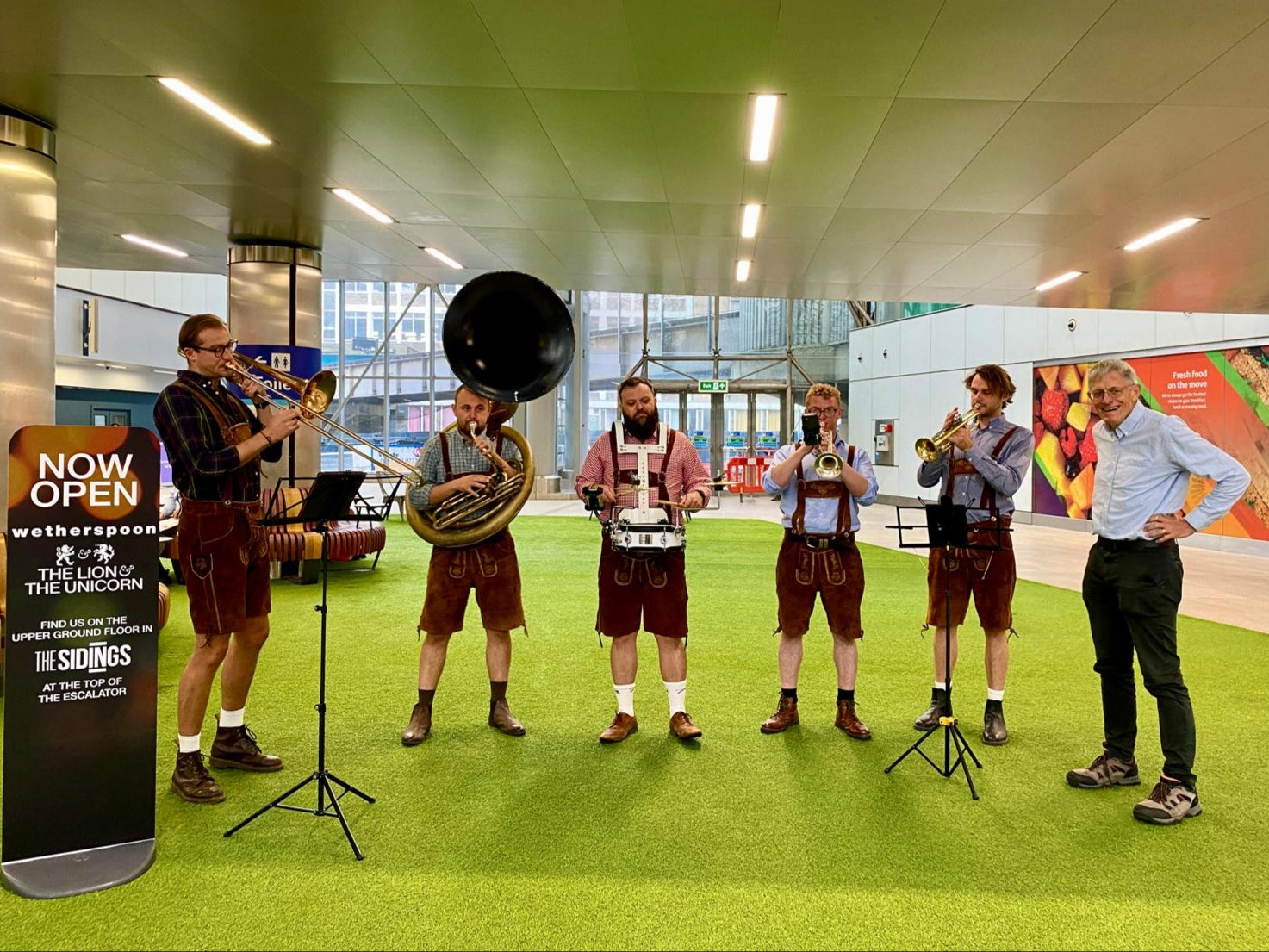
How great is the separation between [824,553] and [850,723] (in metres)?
0.86

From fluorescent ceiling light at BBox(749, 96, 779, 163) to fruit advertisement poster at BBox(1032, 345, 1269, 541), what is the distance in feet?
21.7

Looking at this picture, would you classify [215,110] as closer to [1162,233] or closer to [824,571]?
[824,571]

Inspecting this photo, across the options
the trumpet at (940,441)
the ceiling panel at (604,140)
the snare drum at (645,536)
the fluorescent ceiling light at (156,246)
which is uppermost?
the fluorescent ceiling light at (156,246)

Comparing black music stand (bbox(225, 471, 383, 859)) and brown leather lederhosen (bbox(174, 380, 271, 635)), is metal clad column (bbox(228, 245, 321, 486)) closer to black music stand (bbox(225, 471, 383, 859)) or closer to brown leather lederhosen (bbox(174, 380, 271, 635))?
brown leather lederhosen (bbox(174, 380, 271, 635))

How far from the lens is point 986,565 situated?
4020 mm

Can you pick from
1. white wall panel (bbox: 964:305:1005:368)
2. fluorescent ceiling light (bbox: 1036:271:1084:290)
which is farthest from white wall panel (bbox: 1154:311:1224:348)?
fluorescent ceiling light (bbox: 1036:271:1084:290)

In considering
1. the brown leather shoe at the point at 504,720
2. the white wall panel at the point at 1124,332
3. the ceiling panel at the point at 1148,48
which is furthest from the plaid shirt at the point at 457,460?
the white wall panel at the point at 1124,332

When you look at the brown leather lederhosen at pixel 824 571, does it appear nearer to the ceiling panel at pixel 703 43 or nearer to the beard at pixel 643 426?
the beard at pixel 643 426

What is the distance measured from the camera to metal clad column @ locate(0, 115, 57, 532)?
474cm

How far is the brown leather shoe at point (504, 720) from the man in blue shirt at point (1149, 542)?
8.18 ft

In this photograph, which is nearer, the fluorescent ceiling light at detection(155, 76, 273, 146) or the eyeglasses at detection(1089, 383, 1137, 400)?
the eyeglasses at detection(1089, 383, 1137, 400)

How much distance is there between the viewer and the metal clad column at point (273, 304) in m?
8.27

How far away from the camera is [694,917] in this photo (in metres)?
2.46

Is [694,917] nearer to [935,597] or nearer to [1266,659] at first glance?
[935,597]
